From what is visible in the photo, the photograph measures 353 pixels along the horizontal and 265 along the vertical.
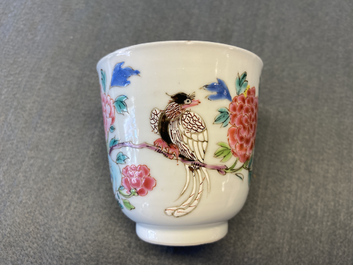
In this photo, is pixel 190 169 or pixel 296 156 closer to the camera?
pixel 190 169

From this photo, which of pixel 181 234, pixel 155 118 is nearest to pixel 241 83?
pixel 155 118

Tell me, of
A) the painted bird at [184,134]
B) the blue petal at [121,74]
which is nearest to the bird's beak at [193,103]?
the painted bird at [184,134]

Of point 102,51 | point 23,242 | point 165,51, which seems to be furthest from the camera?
point 102,51

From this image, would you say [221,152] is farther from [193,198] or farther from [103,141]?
[103,141]

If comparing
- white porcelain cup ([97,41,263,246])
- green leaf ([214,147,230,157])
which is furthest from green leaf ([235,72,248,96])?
green leaf ([214,147,230,157])

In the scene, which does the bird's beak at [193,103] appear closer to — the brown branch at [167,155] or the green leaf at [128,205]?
the brown branch at [167,155]

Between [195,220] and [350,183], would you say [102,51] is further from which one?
[350,183]

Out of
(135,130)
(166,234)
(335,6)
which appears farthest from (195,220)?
(335,6)
